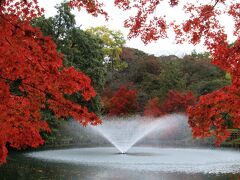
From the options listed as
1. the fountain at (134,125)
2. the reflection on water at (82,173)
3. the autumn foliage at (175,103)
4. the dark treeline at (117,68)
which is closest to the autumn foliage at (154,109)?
the autumn foliage at (175,103)

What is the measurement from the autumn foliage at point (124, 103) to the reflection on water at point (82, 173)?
15622 millimetres

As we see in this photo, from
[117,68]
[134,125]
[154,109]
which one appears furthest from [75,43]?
[117,68]

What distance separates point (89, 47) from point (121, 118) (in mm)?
8294

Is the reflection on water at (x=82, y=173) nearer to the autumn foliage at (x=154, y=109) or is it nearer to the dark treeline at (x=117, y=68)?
the dark treeline at (x=117, y=68)

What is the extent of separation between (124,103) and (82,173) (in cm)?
1762

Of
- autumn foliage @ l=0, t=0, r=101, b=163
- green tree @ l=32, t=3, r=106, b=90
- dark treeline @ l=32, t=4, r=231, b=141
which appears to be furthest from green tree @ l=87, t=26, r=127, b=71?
autumn foliage @ l=0, t=0, r=101, b=163

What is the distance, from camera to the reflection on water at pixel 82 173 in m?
12.9

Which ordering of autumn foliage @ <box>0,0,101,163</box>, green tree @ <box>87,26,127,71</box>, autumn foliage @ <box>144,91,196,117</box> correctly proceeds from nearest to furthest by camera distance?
autumn foliage @ <box>0,0,101,163</box> < autumn foliage @ <box>144,91,196,117</box> < green tree @ <box>87,26,127,71</box>

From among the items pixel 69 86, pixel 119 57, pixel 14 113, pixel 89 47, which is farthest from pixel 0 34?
pixel 119 57

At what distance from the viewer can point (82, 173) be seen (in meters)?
13.6

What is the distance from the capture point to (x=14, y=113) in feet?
33.9

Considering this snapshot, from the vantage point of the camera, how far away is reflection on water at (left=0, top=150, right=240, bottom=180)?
12906mm

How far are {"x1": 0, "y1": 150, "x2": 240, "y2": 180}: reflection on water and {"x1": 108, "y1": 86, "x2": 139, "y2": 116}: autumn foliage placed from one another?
51.3 feet

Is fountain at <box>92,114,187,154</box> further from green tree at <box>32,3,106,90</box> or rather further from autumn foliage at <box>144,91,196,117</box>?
green tree at <box>32,3,106,90</box>
